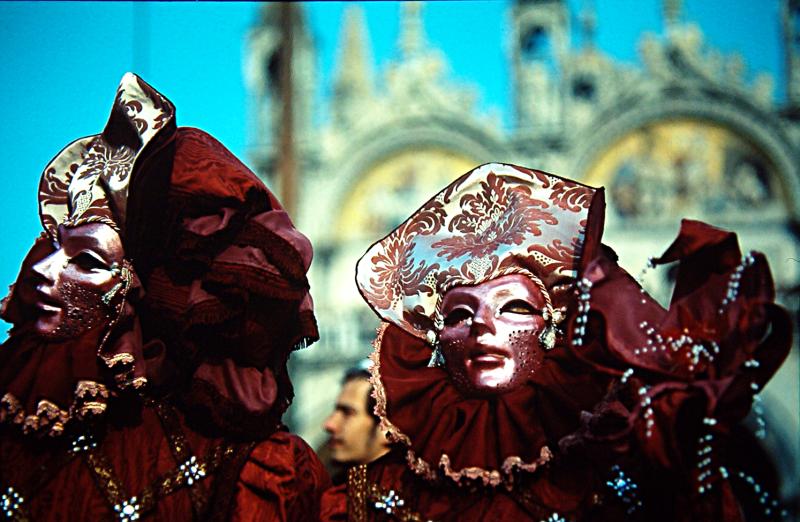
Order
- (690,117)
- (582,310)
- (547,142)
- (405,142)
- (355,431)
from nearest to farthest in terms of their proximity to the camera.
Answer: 1. (582,310)
2. (355,431)
3. (690,117)
4. (547,142)
5. (405,142)

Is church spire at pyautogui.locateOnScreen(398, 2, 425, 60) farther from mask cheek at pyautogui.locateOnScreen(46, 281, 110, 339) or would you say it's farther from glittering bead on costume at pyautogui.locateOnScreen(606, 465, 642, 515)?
glittering bead on costume at pyautogui.locateOnScreen(606, 465, 642, 515)

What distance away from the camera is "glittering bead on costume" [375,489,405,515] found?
6.06 feet

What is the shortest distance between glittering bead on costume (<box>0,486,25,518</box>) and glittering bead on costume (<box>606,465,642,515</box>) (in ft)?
3.32

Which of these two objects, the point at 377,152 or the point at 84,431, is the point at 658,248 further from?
the point at 84,431

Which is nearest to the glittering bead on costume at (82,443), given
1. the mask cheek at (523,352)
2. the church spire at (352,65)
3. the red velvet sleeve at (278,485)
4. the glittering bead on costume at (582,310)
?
the red velvet sleeve at (278,485)

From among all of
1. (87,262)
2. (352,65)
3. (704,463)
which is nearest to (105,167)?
(87,262)

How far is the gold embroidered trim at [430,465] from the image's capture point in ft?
5.74

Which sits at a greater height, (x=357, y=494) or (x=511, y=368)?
(x=511, y=368)

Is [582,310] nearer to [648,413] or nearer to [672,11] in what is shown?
[648,413]

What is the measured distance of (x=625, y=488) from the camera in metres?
1.75

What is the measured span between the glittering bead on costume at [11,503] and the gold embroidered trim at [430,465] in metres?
0.64

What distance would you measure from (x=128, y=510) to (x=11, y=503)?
20cm

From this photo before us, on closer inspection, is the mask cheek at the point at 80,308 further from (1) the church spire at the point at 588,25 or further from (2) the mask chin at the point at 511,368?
(1) the church spire at the point at 588,25

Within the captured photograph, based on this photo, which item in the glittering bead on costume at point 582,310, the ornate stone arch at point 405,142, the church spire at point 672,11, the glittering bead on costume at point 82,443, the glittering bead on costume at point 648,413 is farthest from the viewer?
the ornate stone arch at point 405,142
